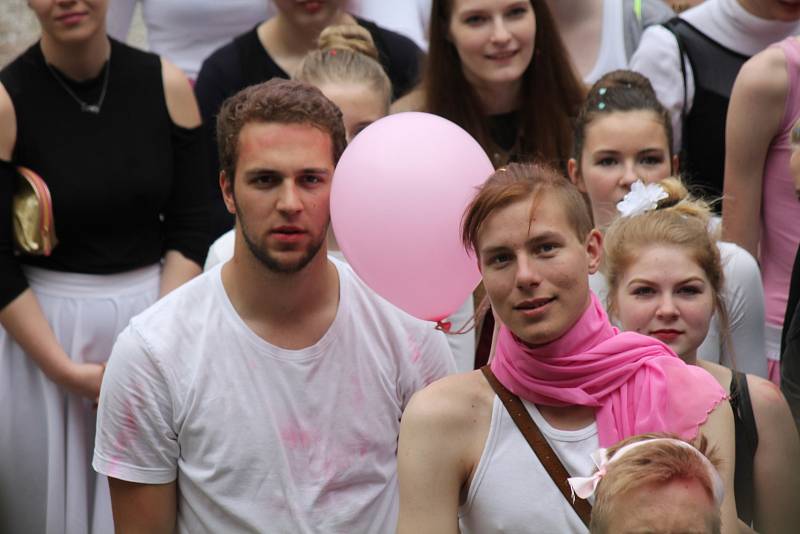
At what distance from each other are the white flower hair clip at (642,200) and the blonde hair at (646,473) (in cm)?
139

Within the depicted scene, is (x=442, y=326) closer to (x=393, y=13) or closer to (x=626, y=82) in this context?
(x=626, y=82)

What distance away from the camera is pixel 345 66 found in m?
4.46

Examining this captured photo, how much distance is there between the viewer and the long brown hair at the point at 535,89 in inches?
191

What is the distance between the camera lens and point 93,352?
462 centimetres

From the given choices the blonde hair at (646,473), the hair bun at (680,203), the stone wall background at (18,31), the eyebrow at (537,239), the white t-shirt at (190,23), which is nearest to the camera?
the blonde hair at (646,473)

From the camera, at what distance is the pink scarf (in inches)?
111

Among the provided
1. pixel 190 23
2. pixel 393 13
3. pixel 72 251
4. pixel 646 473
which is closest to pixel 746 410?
pixel 646 473

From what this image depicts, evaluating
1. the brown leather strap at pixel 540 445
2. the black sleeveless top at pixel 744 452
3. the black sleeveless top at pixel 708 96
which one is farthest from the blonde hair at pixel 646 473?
the black sleeveless top at pixel 708 96

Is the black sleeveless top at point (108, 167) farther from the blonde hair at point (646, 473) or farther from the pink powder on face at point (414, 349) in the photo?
the blonde hair at point (646, 473)

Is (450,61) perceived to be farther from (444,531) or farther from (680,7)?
(444,531)

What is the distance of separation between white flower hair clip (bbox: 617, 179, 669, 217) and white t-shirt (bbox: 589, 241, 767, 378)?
0.24 meters

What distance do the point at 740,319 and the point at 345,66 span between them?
1.44m

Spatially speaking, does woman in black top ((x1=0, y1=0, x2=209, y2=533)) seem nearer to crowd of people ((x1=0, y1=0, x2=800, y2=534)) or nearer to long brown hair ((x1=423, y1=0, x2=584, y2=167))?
crowd of people ((x1=0, y1=0, x2=800, y2=534))

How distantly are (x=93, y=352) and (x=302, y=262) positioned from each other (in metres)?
1.37
